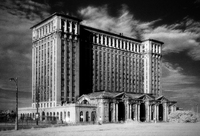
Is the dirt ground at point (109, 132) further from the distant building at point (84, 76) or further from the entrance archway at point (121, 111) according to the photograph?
the entrance archway at point (121, 111)

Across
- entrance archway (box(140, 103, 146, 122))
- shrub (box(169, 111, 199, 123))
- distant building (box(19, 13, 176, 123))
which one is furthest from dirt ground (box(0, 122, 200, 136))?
entrance archway (box(140, 103, 146, 122))

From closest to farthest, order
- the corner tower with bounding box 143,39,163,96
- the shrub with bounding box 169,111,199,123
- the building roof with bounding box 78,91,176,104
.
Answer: the shrub with bounding box 169,111,199,123
the building roof with bounding box 78,91,176,104
the corner tower with bounding box 143,39,163,96

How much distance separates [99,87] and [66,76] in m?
27.8

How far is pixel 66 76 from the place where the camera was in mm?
135875

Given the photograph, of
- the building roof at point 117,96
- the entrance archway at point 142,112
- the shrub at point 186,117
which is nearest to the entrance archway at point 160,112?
the building roof at point 117,96

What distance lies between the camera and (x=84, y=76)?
152 metres

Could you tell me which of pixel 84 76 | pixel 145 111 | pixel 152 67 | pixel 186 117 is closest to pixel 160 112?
pixel 145 111

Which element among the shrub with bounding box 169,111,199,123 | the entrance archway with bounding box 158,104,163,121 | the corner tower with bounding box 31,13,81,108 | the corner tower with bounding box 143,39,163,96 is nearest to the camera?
the shrub with bounding box 169,111,199,123

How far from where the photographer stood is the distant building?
123438 millimetres

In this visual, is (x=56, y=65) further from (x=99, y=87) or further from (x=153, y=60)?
(x=153, y=60)

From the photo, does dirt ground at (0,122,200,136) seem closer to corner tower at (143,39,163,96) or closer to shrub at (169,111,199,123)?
shrub at (169,111,199,123)

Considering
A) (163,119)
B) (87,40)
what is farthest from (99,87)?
(163,119)

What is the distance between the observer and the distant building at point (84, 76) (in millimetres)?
123438

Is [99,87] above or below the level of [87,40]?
below
